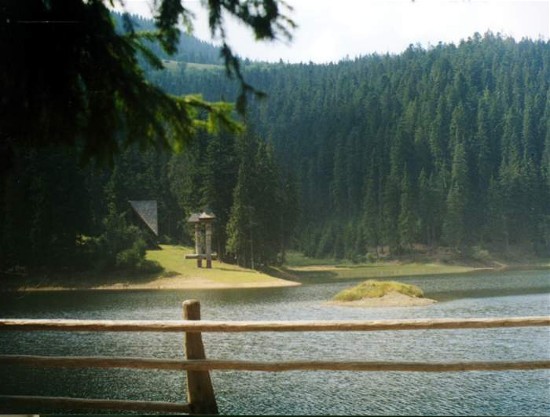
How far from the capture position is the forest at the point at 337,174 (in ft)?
27.4

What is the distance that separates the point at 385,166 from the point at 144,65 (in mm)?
9656

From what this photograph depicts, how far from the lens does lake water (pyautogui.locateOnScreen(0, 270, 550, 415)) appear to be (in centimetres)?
801

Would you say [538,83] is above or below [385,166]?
above

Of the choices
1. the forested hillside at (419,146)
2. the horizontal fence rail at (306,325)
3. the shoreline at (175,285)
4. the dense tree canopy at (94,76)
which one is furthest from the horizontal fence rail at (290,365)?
the forested hillside at (419,146)

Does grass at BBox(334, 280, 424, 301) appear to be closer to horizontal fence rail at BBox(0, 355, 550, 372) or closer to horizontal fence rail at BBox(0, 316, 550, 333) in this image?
horizontal fence rail at BBox(0, 355, 550, 372)

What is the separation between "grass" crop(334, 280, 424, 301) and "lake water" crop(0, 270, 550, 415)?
10.0 inches

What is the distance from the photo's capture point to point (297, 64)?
830cm

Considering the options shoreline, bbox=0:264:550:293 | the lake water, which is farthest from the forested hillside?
the lake water

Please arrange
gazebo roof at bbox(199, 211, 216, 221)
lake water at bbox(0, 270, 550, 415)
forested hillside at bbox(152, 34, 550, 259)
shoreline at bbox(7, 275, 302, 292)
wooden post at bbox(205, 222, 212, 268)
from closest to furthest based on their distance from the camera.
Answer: lake water at bbox(0, 270, 550, 415) < gazebo roof at bbox(199, 211, 216, 221) < wooden post at bbox(205, 222, 212, 268) < shoreline at bbox(7, 275, 302, 292) < forested hillside at bbox(152, 34, 550, 259)

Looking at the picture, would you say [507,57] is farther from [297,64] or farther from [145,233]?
[145,233]

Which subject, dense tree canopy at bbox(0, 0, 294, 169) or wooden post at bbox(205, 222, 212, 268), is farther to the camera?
wooden post at bbox(205, 222, 212, 268)

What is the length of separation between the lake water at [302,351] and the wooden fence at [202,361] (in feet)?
6.71

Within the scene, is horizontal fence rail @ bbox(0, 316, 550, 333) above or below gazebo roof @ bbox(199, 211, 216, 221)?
below

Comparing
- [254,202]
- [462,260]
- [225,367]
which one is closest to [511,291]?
[462,260]
